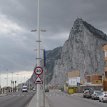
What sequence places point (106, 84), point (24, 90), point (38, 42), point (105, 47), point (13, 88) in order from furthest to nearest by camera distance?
1. point (13, 88)
2. point (24, 90)
3. point (105, 47)
4. point (106, 84)
5. point (38, 42)

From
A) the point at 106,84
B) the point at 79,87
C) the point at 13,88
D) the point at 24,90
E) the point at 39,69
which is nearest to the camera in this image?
the point at 39,69

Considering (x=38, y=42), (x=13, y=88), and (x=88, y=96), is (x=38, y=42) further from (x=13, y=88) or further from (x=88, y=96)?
(x=13, y=88)

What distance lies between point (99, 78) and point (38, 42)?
356 feet

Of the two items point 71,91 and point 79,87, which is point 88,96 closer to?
point 71,91

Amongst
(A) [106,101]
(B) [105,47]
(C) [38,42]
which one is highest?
(B) [105,47]

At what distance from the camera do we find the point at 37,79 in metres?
24.8

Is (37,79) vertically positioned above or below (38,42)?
A: below

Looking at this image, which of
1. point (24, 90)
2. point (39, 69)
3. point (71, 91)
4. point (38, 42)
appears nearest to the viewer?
point (39, 69)

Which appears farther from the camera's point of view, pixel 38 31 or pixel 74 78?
pixel 74 78

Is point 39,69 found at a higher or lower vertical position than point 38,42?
lower

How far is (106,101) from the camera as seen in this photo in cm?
5175

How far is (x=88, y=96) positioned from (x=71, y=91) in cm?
4294

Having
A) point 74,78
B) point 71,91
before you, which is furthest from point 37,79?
point 74,78

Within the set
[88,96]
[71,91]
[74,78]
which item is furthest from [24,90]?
[88,96]
